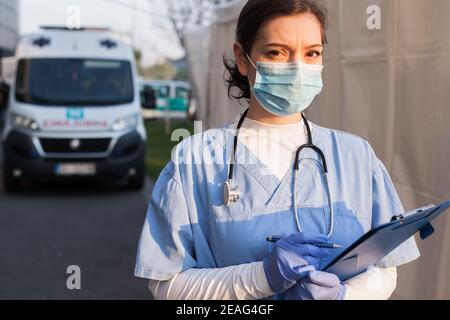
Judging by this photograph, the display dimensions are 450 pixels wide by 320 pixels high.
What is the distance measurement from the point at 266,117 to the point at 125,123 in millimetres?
9138

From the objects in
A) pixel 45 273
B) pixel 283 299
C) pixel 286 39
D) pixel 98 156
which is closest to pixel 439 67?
pixel 286 39

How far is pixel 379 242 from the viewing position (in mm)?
2002

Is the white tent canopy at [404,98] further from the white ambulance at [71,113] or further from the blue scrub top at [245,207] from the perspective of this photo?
the white ambulance at [71,113]

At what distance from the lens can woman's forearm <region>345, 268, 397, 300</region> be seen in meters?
2.12

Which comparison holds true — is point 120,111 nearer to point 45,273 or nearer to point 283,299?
point 45,273

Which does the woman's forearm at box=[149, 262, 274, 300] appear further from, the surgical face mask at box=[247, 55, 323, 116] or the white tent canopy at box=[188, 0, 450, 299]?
the white tent canopy at box=[188, 0, 450, 299]

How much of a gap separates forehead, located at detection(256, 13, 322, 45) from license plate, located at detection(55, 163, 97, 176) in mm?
9157

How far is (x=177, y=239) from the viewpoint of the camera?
2.20 m

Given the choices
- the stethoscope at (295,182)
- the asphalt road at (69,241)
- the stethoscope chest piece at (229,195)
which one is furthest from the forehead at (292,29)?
the asphalt road at (69,241)

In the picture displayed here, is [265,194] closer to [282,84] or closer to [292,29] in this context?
[282,84]

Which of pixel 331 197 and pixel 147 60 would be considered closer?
pixel 331 197

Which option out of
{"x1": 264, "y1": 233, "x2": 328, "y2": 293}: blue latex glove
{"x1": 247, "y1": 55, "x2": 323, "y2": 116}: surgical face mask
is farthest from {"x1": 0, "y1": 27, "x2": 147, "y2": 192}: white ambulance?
{"x1": 264, "y1": 233, "x2": 328, "y2": 293}: blue latex glove

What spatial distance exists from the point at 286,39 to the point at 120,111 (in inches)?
366

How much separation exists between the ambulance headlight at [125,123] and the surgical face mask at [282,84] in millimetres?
9011
